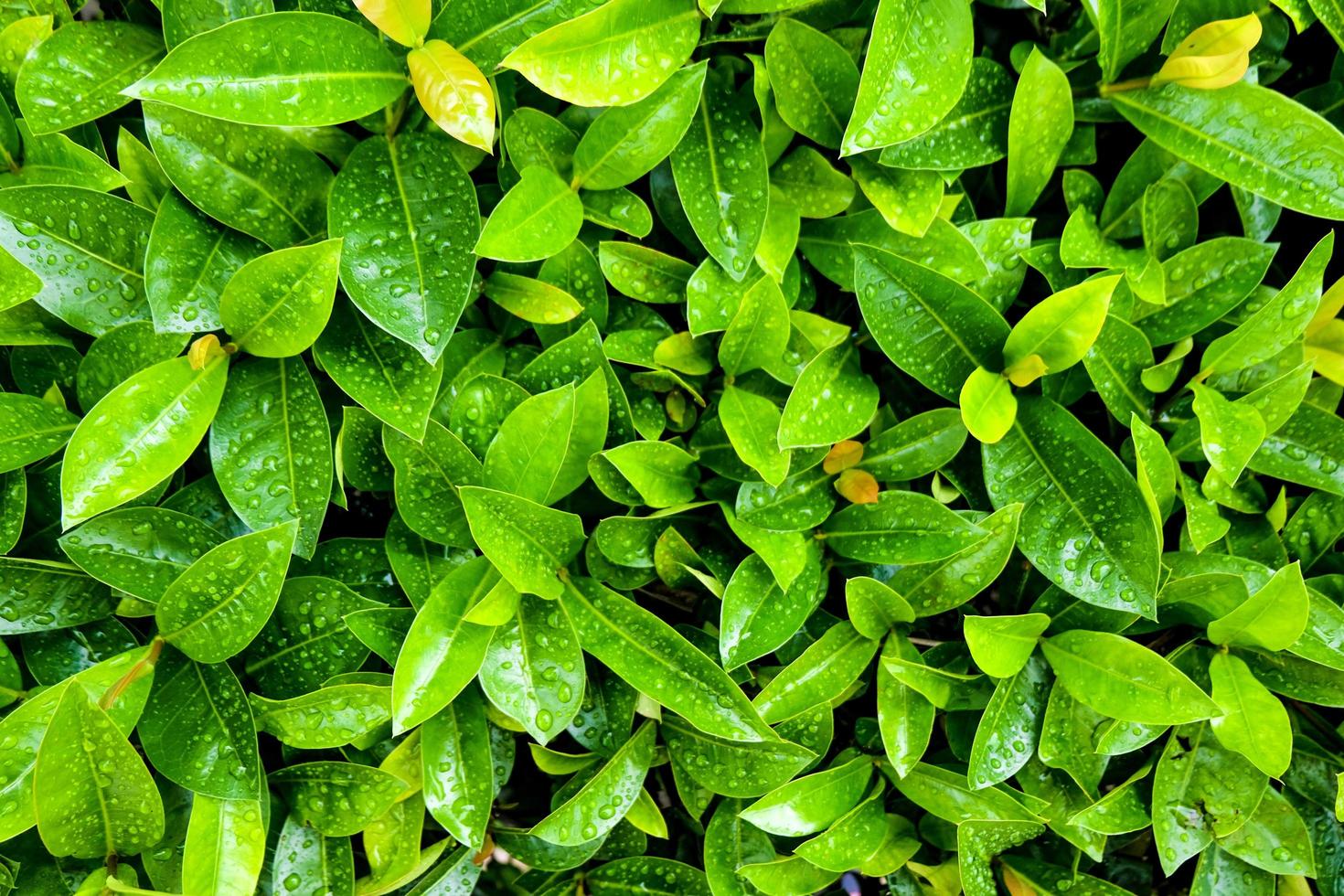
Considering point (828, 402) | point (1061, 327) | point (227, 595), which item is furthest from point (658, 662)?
point (1061, 327)

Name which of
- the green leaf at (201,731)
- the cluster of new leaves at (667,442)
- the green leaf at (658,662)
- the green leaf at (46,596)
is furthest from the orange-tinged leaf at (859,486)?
the green leaf at (46,596)

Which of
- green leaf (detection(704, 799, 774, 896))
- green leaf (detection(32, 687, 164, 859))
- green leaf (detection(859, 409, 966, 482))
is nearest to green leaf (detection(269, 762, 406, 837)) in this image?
green leaf (detection(32, 687, 164, 859))

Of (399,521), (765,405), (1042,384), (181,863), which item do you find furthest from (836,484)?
(181,863)

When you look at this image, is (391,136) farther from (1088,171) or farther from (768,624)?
(1088,171)

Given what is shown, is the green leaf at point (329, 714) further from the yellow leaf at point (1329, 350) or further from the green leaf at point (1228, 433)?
the yellow leaf at point (1329, 350)

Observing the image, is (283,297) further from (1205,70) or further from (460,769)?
(1205,70)
